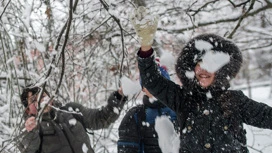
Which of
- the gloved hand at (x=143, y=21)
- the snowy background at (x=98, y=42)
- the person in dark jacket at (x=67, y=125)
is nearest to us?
the gloved hand at (x=143, y=21)

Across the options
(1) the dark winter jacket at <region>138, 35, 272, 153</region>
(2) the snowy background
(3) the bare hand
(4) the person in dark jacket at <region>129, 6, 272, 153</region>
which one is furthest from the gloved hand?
(2) the snowy background

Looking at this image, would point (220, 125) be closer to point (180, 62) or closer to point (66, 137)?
point (180, 62)

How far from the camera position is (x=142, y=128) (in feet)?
7.58

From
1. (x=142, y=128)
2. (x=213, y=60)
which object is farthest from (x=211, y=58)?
(x=142, y=128)

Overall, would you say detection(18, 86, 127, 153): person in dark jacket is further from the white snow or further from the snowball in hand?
the white snow

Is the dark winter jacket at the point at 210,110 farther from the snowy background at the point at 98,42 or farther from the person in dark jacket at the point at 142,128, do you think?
the snowy background at the point at 98,42

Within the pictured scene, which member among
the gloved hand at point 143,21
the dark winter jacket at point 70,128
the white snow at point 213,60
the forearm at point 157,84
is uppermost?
the gloved hand at point 143,21

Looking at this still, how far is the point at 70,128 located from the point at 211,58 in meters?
1.43

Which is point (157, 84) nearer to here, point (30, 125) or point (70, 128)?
point (30, 125)

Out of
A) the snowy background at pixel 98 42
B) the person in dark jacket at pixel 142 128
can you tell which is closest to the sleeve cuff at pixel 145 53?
the person in dark jacket at pixel 142 128

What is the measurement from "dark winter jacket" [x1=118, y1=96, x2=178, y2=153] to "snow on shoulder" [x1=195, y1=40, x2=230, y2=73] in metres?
0.53

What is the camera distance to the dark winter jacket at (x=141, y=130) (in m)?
2.26

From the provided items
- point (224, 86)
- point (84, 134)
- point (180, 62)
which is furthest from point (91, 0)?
point (224, 86)

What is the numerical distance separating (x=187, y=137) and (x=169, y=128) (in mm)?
445
